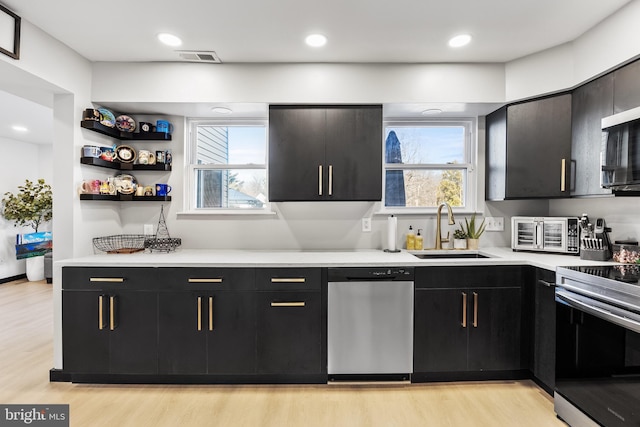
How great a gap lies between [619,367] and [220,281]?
233cm

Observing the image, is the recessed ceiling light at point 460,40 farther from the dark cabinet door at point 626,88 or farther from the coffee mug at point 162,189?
the coffee mug at point 162,189

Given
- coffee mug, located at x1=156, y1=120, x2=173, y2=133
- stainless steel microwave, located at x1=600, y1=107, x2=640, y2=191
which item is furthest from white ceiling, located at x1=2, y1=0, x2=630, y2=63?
stainless steel microwave, located at x1=600, y1=107, x2=640, y2=191

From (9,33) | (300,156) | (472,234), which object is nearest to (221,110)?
(300,156)

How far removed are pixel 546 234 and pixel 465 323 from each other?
3.44 ft

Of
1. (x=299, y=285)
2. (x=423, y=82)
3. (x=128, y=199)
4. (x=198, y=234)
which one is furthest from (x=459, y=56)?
(x=128, y=199)

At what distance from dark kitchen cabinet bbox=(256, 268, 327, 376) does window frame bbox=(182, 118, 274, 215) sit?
84cm

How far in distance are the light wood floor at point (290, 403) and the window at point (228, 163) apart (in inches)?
60.3

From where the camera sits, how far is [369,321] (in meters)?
2.26

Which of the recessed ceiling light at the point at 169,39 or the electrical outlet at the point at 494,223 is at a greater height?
the recessed ceiling light at the point at 169,39

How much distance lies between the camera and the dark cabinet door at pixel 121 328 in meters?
2.24

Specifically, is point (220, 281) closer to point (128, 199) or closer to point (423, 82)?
point (128, 199)

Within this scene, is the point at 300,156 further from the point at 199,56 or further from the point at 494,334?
the point at 494,334

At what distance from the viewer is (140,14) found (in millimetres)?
1954

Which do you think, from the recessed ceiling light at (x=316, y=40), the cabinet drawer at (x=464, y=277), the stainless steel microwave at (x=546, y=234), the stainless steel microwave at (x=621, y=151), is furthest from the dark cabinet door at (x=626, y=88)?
the recessed ceiling light at (x=316, y=40)
